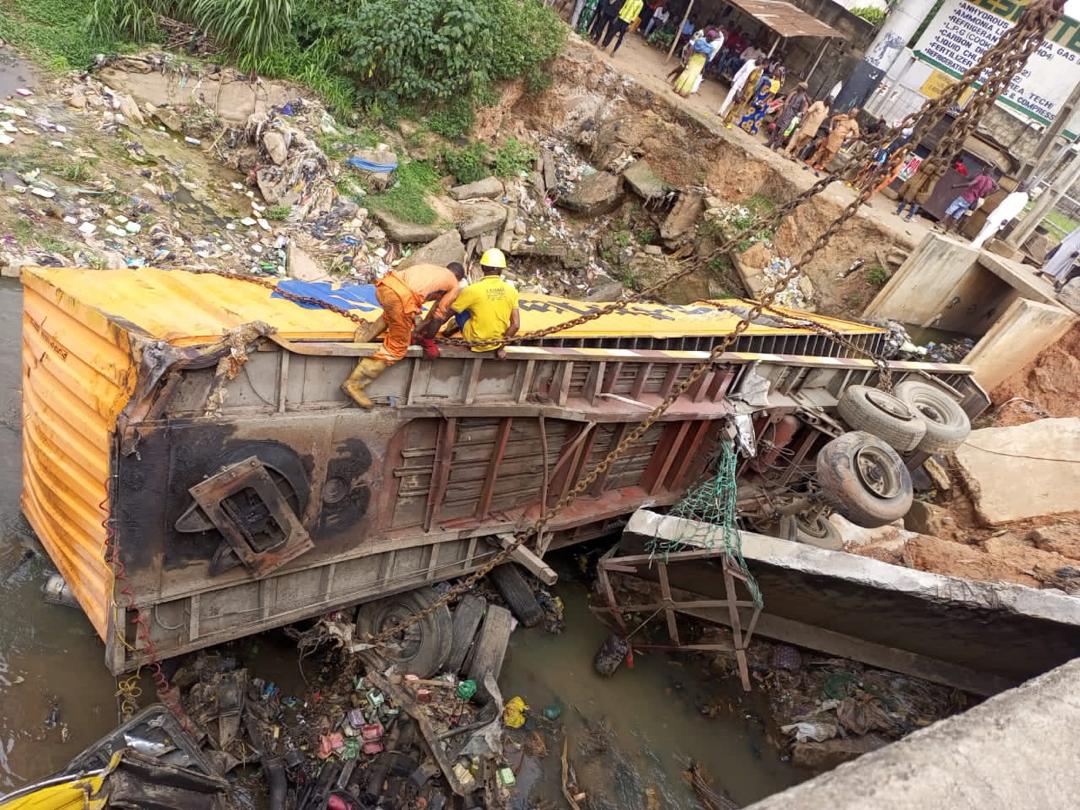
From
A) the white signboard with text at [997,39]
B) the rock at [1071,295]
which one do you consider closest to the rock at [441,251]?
the rock at [1071,295]

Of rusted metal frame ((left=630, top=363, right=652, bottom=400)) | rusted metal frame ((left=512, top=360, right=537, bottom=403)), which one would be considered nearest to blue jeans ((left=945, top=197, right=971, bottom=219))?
rusted metal frame ((left=630, top=363, right=652, bottom=400))

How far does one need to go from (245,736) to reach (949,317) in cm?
1391

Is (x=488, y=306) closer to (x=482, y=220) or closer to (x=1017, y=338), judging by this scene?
(x=482, y=220)

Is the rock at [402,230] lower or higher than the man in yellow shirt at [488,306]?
lower

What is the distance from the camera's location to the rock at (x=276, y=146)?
929cm

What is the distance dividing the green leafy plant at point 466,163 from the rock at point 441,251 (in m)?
1.92

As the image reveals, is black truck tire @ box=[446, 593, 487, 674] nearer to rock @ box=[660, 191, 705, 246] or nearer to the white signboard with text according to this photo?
rock @ box=[660, 191, 705, 246]

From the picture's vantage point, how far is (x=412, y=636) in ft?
16.6

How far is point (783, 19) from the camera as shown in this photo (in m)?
13.9

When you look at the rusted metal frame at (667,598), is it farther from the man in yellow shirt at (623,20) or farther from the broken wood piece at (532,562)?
the man in yellow shirt at (623,20)

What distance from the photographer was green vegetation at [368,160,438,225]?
382 inches

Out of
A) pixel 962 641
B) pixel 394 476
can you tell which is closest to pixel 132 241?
pixel 394 476

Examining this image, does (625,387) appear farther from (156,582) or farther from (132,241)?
(132,241)

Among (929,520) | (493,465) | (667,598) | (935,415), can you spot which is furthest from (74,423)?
(929,520)
